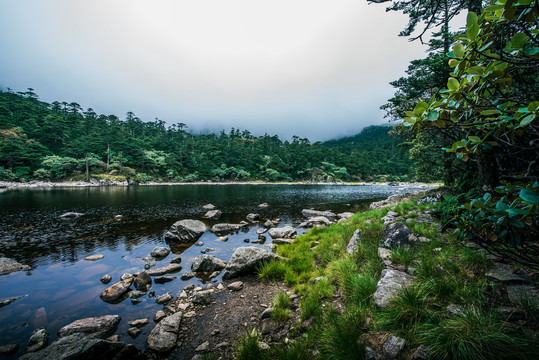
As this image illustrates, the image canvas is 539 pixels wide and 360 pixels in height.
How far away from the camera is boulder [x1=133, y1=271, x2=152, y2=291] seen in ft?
19.2

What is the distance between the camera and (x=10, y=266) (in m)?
7.09

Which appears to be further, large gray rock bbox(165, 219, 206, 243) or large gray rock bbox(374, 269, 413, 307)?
large gray rock bbox(165, 219, 206, 243)

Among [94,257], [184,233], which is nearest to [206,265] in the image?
[184,233]

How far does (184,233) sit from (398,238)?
9655 millimetres

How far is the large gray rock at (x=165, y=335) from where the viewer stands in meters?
3.74

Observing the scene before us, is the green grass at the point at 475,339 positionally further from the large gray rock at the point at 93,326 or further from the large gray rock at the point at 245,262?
the large gray rock at the point at 93,326

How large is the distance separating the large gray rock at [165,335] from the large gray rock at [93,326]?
1.09 meters

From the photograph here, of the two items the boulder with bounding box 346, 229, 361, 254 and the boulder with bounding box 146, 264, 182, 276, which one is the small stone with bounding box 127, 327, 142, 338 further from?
the boulder with bounding box 346, 229, 361, 254

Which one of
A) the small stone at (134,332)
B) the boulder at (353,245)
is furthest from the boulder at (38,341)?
the boulder at (353,245)

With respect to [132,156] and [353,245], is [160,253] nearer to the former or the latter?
[353,245]

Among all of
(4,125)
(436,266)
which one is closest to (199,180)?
(4,125)

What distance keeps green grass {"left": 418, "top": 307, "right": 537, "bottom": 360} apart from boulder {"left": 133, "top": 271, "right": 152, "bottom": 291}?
6720 mm

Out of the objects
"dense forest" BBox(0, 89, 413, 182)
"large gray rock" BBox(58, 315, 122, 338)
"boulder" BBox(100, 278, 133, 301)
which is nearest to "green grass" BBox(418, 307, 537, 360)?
"large gray rock" BBox(58, 315, 122, 338)

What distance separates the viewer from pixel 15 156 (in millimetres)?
44125
